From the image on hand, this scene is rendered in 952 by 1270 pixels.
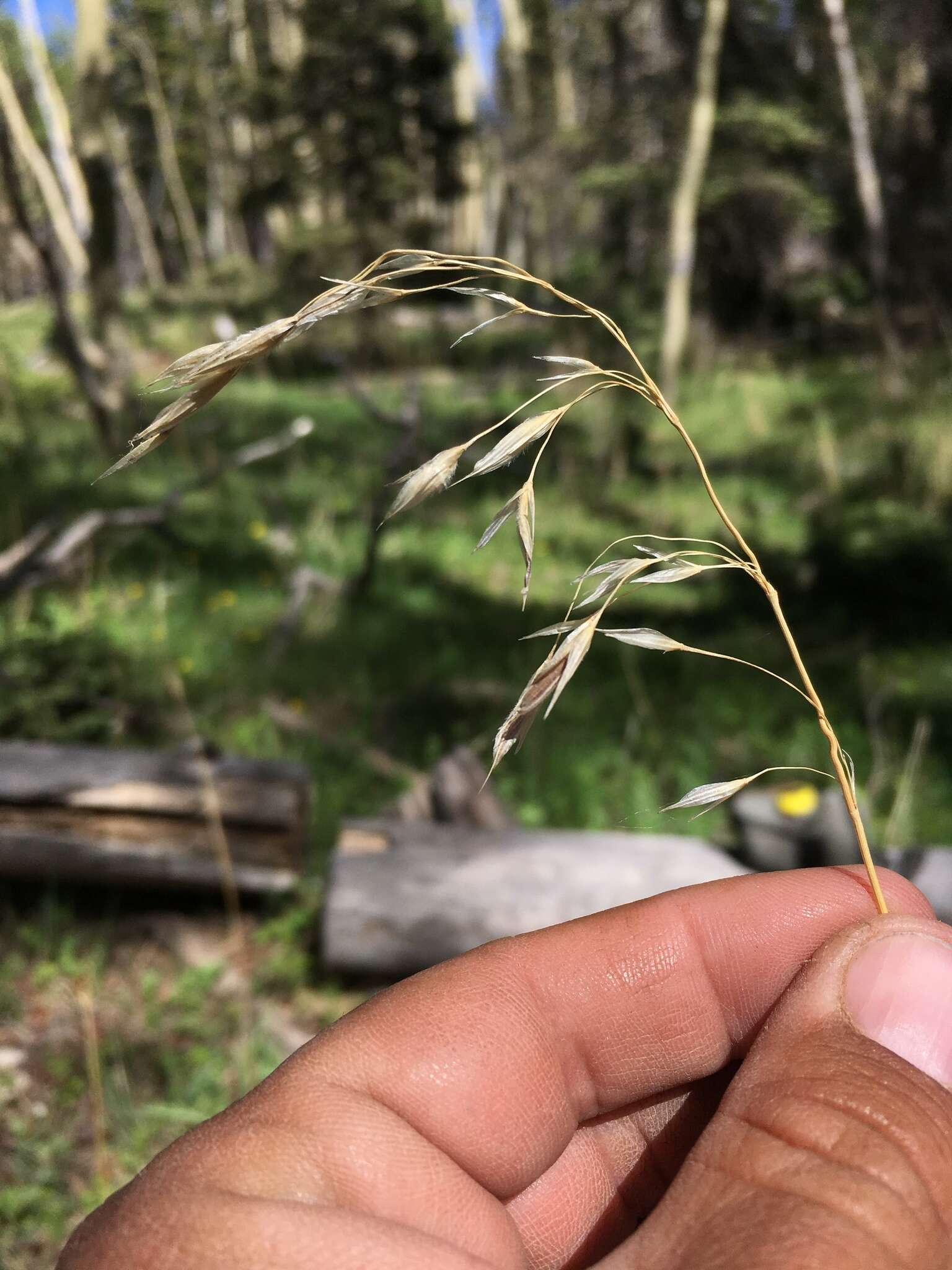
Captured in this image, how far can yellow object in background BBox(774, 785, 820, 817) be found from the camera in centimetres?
370

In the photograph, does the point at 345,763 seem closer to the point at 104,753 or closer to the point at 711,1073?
the point at 104,753

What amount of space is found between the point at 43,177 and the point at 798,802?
17.9 meters

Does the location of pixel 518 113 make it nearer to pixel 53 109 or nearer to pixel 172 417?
pixel 53 109

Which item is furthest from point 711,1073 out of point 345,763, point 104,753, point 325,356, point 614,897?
point 325,356

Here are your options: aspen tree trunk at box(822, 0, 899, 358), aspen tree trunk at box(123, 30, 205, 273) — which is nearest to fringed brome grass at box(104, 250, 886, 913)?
aspen tree trunk at box(822, 0, 899, 358)

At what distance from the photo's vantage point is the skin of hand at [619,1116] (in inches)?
37.0

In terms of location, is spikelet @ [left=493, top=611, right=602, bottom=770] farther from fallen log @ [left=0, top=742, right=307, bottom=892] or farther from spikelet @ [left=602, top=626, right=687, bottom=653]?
fallen log @ [left=0, top=742, right=307, bottom=892]

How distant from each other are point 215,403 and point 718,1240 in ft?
37.2

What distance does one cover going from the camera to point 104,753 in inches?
Answer: 139

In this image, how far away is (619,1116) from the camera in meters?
1.46

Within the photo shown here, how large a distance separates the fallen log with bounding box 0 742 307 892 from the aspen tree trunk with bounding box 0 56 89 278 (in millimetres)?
5234

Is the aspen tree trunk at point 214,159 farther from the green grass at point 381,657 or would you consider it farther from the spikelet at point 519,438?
the spikelet at point 519,438

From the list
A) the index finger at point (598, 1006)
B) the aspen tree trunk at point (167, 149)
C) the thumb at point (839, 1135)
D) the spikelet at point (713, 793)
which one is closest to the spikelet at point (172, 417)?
the spikelet at point (713, 793)

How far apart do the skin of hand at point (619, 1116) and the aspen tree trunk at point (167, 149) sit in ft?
55.2
